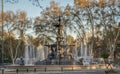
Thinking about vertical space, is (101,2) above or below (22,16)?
above

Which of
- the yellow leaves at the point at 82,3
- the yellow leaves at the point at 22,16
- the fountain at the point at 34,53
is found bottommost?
the fountain at the point at 34,53

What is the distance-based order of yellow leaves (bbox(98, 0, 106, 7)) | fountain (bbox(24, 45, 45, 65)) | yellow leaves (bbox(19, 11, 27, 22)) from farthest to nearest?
yellow leaves (bbox(19, 11, 27, 22))
yellow leaves (bbox(98, 0, 106, 7))
fountain (bbox(24, 45, 45, 65))

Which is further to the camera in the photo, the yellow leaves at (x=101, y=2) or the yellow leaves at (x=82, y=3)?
the yellow leaves at (x=82, y=3)

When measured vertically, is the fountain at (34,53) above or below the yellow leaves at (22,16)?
below

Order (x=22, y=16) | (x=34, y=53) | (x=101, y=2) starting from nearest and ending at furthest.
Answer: (x=101, y=2)
(x=34, y=53)
(x=22, y=16)

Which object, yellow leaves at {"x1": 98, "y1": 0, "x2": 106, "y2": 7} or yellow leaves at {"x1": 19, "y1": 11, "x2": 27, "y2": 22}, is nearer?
yellow leaves at {"x1": 98, "y1": 0, "x2": 106, "y2": 7}

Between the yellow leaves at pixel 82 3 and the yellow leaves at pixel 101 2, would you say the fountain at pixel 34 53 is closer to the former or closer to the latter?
the yellow leaves at pixel 82 3

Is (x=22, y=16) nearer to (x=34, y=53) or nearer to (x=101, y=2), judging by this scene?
(x=34, y=53)

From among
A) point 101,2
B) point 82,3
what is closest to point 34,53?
point 82,3

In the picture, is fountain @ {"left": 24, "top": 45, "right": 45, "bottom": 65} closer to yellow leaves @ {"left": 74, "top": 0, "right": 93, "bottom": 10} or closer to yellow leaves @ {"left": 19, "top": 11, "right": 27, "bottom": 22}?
yellow leaves @ {"left": 19, "top": 11, "right": 27, "bottom": 22}

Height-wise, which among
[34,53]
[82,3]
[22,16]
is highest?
[82,3]

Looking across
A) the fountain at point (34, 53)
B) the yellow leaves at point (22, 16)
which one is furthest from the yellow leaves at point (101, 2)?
the yellow leaves at point (22, 16)

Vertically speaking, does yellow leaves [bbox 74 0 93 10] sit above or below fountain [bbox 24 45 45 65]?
above

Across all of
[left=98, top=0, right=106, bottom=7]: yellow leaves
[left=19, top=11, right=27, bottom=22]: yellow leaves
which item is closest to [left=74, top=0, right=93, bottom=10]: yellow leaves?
[left=98, top=0, right=106, bottom=7]: yellow leaves
